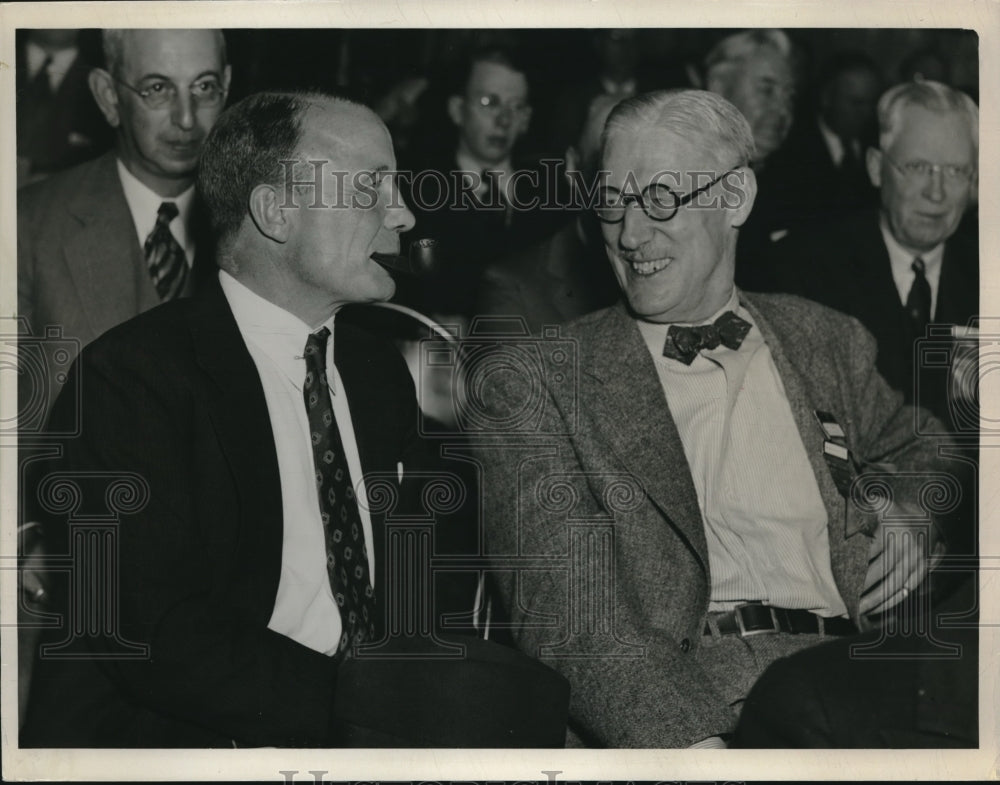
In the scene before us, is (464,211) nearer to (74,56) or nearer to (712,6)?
(712,6)

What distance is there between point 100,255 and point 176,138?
404 millimetres

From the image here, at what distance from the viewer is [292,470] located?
3.75m

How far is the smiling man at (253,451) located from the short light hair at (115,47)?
1.13ft

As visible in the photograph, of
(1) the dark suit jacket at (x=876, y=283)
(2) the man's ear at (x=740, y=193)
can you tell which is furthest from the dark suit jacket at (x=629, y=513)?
(2) the man's ear at (x=740, y=193)

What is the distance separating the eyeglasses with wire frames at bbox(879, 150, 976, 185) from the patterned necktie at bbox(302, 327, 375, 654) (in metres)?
1.77

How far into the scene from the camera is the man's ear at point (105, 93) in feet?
12.8

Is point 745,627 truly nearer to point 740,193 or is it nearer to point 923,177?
point 740,193

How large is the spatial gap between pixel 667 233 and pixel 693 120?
0.34 metres

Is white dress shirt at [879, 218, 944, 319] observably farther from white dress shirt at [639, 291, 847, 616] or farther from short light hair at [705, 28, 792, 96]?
short light hair at [705, 28, 792, 96]

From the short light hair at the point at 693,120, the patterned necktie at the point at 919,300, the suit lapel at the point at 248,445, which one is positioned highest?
the short light hair at the point at 693,120

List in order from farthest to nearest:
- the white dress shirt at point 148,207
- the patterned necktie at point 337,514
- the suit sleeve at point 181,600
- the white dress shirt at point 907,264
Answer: the white dress shirt at point 907,264 < the white dress shirt at point 148,207 < the patterned necktie at point 337,514 < the suit sleeve at point 181,600

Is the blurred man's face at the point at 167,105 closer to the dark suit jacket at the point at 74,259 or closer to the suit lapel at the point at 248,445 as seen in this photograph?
the dark suit jacket at the point at 74,259

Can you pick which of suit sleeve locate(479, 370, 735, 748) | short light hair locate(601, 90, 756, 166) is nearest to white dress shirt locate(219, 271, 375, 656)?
suit sleeve locate(479, 370, 735, 748)

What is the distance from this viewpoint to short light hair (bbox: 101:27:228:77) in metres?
3.89
